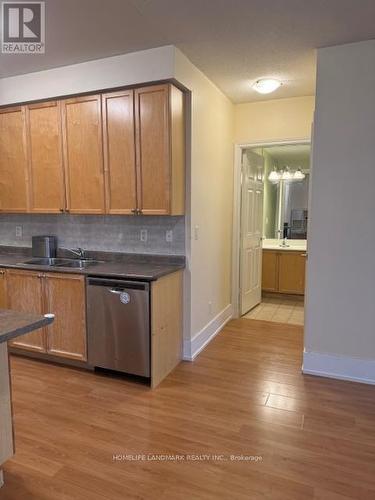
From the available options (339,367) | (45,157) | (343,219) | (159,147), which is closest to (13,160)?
(45,157)

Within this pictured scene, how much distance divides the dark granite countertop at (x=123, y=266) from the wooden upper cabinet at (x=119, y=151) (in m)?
0.51

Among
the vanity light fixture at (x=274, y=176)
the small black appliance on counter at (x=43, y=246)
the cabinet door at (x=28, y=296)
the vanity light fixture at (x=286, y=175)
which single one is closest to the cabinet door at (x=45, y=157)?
the small black appliance on counter at (x=43, y=246)

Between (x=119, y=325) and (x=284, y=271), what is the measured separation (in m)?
3.45

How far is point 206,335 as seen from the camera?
361cm

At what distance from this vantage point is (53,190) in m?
3.34

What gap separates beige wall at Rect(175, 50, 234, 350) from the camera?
313 cm

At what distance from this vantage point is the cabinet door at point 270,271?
5.52 metres

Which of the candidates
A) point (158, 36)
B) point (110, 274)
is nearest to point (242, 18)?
point (158, 36)

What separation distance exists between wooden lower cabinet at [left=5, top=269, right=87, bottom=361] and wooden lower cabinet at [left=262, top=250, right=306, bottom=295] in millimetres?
3457

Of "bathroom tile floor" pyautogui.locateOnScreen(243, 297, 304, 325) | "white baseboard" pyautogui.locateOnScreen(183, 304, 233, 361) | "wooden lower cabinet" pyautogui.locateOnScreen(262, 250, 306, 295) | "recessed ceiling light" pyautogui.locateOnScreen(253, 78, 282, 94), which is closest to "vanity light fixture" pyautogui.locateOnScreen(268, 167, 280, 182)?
"wooden lower cabinet" pyautogui.locateOnScreen(262, 250, 306, 295)

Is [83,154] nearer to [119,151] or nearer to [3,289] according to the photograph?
[119,151]

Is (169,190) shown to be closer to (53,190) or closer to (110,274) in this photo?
(110,274)

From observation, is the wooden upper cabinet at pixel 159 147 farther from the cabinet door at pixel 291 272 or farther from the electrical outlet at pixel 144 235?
the cabinet door at pixel 291 272

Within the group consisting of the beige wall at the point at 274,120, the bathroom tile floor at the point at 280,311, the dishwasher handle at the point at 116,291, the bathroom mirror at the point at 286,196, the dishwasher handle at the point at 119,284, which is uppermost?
the beige wall at the point at 274,120
